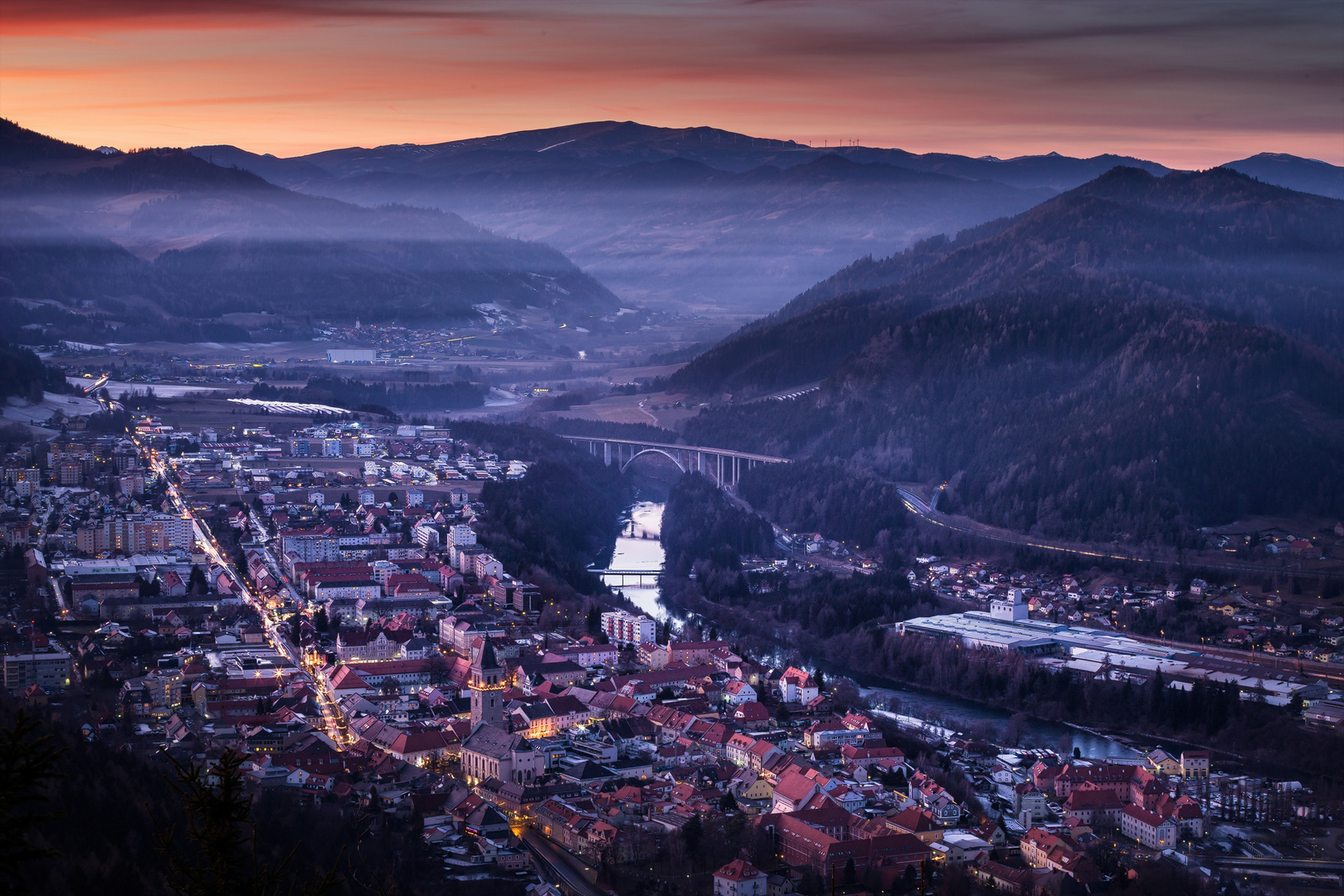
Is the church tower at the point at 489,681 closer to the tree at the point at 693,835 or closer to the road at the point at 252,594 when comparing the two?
the road at the point at 252,594

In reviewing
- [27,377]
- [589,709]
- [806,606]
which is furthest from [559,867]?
[27,377]

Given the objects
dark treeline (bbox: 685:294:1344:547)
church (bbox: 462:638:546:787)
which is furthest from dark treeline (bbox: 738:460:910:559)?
church (bbox: 462:638:546:787)

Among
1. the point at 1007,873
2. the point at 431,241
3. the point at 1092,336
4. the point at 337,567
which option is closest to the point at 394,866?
the point at 1007,873

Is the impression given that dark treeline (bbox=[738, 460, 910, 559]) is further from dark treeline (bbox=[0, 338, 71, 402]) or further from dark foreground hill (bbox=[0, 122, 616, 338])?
dark foreground hill (bbox=[0, 122, 616, 338])

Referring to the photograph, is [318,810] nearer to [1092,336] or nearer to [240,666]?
[240,666]

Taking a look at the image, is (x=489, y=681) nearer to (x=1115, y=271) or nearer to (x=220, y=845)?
(x=220, y=845)
